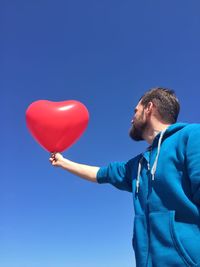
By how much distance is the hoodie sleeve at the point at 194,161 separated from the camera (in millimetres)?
3369

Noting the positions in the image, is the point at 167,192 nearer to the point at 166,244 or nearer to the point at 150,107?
the point at 166,244

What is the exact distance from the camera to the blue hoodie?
10.7 ft

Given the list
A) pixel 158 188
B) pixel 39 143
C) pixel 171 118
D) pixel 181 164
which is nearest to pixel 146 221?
pixel 158 188

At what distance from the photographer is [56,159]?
539 centimetres

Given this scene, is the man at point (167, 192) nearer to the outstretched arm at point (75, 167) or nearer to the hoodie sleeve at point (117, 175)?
the hoodie sleeve at point (117, 175)

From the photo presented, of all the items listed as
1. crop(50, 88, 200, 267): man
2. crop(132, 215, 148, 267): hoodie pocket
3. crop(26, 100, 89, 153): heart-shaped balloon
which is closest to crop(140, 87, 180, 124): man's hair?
crop(50, 88, 200, 267): man

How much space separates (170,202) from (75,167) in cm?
186

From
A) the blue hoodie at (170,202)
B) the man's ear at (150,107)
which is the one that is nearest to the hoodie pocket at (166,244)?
the blue hoodie at (170,202)

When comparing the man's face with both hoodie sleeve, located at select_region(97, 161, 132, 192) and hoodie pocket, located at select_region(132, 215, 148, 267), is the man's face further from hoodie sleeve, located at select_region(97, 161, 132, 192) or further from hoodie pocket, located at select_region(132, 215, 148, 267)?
hoodie pocket, located at select_region(132, 215, 148, 267)

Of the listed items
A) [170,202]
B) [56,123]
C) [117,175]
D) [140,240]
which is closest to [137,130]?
[117,175]

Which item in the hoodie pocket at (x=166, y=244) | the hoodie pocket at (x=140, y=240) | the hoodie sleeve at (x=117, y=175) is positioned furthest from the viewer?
the hoodie sleeve at (x=117, y=175)

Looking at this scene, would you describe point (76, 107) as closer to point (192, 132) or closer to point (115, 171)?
point (115, 171)

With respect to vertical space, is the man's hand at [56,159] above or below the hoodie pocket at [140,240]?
above

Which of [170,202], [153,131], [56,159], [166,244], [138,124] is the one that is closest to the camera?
[166,244]
